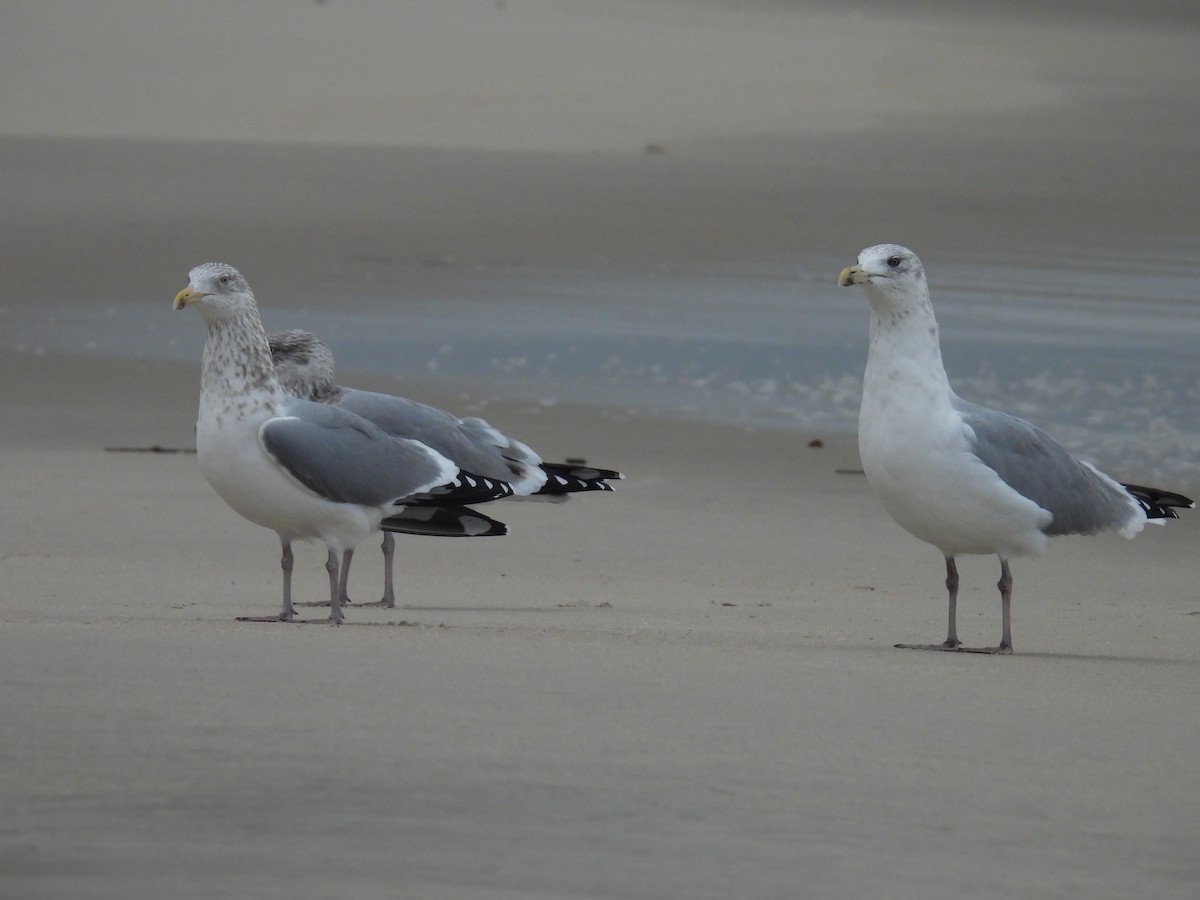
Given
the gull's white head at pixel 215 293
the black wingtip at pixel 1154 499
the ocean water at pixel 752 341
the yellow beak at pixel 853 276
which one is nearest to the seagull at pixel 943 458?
the yellow beak at pixel 853 276

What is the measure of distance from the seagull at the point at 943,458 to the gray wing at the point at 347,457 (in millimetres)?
A: 1406

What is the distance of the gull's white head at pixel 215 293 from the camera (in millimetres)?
6520

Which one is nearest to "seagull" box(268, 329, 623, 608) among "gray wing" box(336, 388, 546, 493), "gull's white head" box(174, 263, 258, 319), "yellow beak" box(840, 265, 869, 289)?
"gray wing" box(336, 388, 546, 493)

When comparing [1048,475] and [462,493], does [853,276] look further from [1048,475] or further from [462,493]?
[462,493]

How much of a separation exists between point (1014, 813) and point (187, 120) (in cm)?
2063

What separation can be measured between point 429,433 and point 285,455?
4.78ft

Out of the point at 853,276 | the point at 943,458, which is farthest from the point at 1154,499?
the point at 853,276

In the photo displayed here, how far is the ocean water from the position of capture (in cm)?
1162

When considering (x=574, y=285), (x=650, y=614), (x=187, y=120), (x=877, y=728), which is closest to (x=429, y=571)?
(x=650, y=614)

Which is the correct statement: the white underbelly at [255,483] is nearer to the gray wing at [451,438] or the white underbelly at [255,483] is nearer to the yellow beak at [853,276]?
the gray wing at [451,438]

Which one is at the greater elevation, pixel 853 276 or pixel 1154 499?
pixel 853 276

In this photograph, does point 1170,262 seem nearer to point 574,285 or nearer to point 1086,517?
point 574,285

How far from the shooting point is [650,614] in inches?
277

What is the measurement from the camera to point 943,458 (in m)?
6.19
